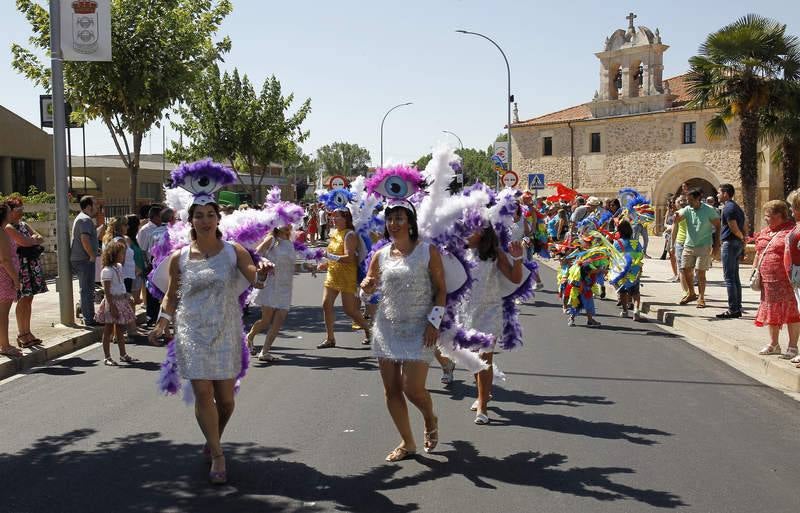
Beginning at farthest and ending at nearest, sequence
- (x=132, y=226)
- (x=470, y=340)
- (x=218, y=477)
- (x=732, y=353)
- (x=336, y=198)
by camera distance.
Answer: (x=132, y=226)
(x=336, y=198)
(x=732, y=353)
(x=470, y=340)
(x=218, y=477)

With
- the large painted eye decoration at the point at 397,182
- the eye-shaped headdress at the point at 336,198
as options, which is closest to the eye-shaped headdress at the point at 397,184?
the large painted eye decoration at the point at 397,182

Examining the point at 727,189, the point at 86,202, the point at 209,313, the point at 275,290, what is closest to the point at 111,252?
the point at 275,290

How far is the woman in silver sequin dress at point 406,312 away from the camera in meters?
5.65

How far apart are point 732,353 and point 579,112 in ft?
157

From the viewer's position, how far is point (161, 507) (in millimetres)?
4906

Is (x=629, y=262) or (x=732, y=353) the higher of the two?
(x=629, y=262)

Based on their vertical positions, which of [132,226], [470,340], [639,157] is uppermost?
[639,157]

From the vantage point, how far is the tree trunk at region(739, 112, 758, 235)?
28.0 m

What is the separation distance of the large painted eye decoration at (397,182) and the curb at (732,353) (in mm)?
4706

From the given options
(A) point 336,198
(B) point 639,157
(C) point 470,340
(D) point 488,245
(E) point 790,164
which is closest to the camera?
(C) point 470,340

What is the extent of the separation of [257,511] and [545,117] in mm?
55662

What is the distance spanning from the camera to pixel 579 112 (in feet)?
184

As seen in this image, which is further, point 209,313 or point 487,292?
point 487,292

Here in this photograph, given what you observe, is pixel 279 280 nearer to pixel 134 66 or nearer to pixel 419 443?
pixel 419 443
